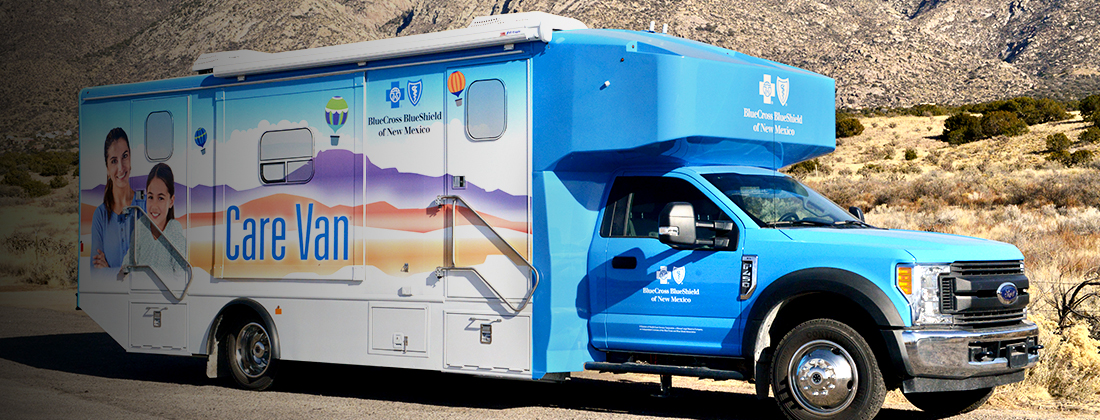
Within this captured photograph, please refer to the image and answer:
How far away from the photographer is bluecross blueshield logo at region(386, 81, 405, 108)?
9461 millimetres

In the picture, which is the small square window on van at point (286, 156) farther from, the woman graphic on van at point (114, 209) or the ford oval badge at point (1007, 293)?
the ford oval badge at point (1007, 293)

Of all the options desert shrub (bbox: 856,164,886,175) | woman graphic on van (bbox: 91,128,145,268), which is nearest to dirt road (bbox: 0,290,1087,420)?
woman graphic on van (bbox: 91,128,145,268)

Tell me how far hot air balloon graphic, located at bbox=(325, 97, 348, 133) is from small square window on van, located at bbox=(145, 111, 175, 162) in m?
2.18

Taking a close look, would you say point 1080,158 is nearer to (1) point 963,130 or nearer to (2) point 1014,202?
(2) point 1014,202

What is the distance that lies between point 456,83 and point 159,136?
12.8ft

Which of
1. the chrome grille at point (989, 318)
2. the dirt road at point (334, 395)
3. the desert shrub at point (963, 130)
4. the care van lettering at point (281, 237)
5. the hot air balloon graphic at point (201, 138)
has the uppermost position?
the desert shrub at point (963, 130)

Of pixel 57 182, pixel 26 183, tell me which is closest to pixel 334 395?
pixel 57 182

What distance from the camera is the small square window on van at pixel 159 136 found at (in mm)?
11039

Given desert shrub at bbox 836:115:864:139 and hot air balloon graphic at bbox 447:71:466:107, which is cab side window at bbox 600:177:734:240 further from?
desert shrub at bbox 836:115:864:139

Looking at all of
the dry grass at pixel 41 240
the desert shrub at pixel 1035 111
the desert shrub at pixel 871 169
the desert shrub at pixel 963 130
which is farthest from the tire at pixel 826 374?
the desert shrub at pixel 1035 111

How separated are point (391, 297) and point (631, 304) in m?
2.31

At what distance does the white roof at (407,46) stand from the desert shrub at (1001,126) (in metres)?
39.6

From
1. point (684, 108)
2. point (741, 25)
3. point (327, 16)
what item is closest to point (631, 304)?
point (684, 108)

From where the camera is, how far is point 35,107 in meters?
54.4
